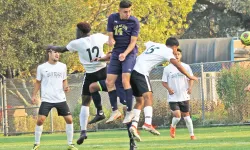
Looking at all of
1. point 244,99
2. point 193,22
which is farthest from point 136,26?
point 193,22

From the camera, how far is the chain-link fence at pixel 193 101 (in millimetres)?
27984

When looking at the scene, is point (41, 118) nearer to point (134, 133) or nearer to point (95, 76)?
point (95, 76)

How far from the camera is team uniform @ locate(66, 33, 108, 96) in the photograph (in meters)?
16.6

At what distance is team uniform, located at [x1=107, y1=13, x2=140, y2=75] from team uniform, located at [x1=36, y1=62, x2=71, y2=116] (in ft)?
9.70

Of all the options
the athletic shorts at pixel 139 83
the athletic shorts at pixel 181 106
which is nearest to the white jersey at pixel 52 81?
the athletic shorts at pixel 139 83

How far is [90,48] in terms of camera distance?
16.7 meters

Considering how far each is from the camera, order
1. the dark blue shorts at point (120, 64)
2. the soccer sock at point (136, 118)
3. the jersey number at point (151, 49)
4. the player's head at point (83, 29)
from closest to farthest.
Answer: the soccer sock at point (136, 118) → the dark blue shorts at point (120, 64) → the jersey number at point (151, 49) → the player's head at point (83, 29)

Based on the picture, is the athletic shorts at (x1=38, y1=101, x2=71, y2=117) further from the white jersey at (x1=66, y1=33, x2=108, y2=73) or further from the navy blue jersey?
the navy blue jersey

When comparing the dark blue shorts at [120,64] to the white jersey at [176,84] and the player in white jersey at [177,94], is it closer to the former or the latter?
the player in white jersey at [177,94]

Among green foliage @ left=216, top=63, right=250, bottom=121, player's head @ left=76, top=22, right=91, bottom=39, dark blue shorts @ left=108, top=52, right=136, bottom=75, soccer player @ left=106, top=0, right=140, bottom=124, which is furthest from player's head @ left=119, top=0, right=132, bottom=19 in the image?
green foliage @ left=216, top=63, right=250, bottom=121

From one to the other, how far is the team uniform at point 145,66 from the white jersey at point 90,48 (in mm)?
1580

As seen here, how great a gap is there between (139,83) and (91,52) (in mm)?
2280

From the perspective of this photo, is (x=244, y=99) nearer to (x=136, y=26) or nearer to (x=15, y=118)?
(x=15, y=118)

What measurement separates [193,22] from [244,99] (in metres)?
39.6
